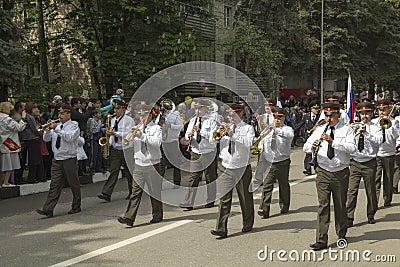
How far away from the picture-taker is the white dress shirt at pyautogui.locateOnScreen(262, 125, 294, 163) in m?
9.33

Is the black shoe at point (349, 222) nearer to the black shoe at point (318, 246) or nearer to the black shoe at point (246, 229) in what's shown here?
the black shoe at point (318, 246)

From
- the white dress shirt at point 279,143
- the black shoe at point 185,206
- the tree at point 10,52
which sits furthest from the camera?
the tree at point 10,52

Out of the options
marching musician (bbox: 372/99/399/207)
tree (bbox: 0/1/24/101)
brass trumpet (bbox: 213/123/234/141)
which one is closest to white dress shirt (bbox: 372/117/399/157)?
marching musician (bbox: 372/99/399/207)

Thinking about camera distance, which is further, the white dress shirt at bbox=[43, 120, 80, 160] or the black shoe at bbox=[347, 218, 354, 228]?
the white dress shirt at bbox=[43, 120, 80, 160]

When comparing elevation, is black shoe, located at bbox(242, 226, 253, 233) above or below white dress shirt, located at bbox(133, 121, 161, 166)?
below

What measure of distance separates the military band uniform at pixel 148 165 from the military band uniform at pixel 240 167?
48.0 inches

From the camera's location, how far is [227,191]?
26.2ft

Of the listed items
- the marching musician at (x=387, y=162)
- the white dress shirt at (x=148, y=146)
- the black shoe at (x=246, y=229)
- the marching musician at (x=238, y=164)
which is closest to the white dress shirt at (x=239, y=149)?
the marching musician at (x=238, y=164)

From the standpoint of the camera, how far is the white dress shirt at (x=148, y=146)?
344 inches

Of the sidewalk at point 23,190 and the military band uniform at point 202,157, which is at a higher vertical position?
the military band uniform at point 202,157

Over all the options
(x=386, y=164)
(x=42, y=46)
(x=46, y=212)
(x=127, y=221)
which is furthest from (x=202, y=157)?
(x=42, y=46)

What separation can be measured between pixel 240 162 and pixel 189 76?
6.62 meters

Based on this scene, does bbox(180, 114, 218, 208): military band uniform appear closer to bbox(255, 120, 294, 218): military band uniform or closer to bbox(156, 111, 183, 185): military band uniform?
bbox(156, 111, 183, 185): military band uniform

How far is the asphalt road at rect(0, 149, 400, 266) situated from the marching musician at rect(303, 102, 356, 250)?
361 mm
